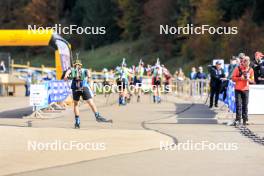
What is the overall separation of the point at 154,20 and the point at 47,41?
183 feet

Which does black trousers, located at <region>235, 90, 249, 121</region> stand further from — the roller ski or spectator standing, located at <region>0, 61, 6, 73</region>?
spectator standing, located at <region>0, 61, 6, 73</region>

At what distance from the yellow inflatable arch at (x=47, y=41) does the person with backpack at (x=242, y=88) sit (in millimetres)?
11159

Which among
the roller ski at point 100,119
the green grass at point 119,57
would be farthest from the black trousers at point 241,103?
the green grass at point 119,57

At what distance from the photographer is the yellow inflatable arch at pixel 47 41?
2914 cm

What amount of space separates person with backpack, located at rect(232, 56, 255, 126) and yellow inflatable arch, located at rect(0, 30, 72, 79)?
1116 centimetres

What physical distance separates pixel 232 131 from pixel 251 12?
54703 millimetres

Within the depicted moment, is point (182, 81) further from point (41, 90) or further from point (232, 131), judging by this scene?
point (232, 131)

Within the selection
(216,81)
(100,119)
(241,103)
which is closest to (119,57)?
(216,81)

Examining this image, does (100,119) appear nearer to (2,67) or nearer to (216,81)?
(216,81)

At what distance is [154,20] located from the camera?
86062 millimetres

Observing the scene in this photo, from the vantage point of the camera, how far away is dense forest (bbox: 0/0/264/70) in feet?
224

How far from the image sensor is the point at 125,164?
11.8 m

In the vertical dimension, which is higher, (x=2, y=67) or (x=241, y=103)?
(x=2, y=67)

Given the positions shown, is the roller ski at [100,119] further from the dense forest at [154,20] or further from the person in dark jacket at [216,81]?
the dense forest at [154,20]
